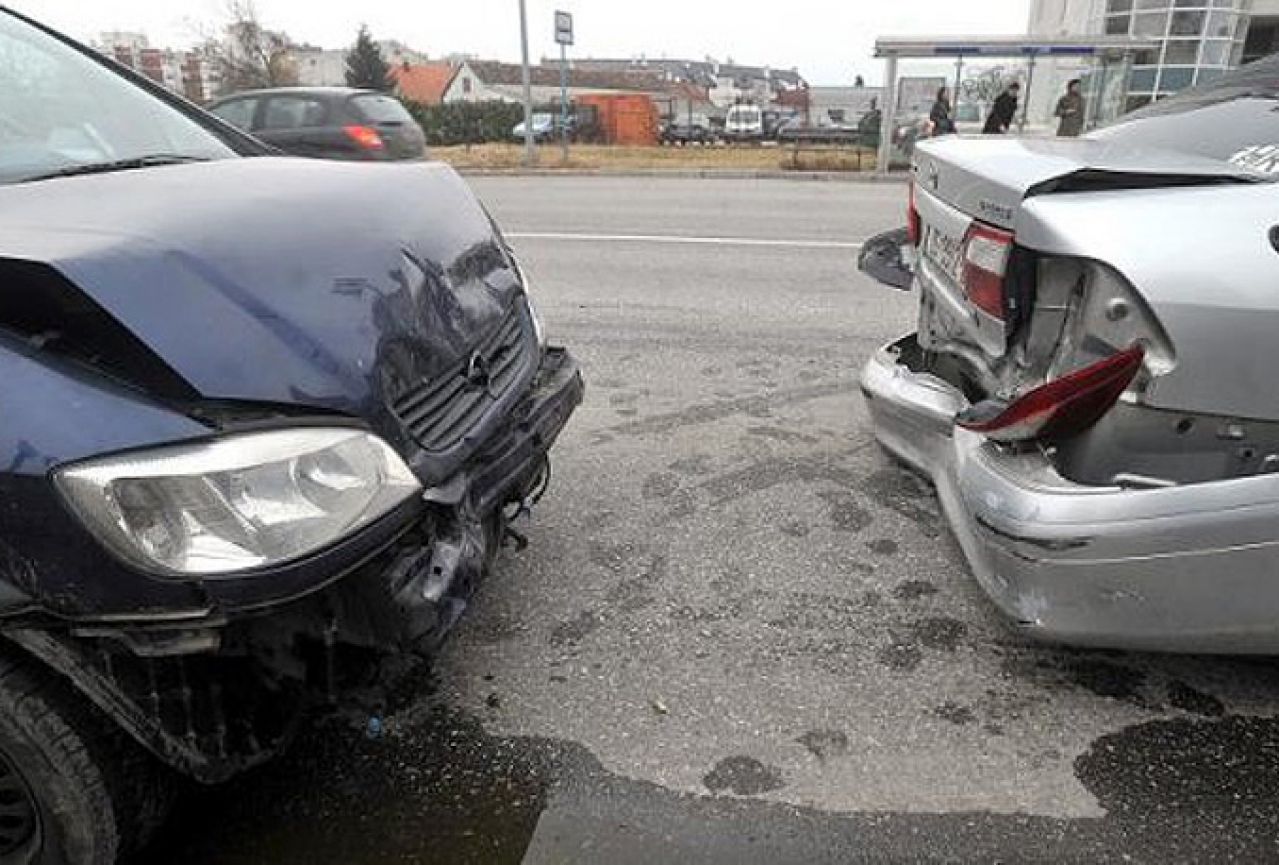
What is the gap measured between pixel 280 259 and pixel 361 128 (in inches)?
428

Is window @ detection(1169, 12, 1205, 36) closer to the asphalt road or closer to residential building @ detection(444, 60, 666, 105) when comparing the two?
the asphalt road

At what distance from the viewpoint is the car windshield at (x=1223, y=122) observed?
2449 millimetres

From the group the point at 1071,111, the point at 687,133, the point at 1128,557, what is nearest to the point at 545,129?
the point at 687,133

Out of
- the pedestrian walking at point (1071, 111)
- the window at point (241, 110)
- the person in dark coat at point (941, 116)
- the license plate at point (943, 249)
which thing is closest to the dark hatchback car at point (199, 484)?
the license plate at point (943, 249)

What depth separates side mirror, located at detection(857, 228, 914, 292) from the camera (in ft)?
12.4

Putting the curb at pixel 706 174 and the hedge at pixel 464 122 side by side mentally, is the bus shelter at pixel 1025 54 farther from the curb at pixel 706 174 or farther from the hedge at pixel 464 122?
the hedge at pixel 464 122

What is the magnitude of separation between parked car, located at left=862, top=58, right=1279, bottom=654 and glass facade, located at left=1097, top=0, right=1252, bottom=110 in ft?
67.5

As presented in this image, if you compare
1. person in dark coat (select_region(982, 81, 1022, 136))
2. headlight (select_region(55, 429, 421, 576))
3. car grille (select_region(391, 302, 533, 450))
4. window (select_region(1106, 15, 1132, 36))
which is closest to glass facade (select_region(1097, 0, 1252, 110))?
window (select_region(1106, 15, 1132, 36))

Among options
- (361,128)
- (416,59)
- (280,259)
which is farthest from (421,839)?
(416,59)

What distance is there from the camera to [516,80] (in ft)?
265

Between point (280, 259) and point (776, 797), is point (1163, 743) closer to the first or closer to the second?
point (776, 797)

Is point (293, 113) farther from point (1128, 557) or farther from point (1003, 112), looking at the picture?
point (1128, 557)

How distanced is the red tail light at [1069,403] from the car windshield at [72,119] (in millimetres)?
2172

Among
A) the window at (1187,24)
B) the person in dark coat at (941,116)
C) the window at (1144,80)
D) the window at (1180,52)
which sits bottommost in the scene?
the person in dark coat at (941,116)
